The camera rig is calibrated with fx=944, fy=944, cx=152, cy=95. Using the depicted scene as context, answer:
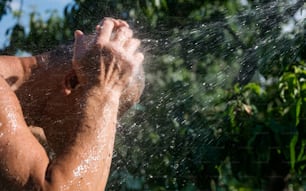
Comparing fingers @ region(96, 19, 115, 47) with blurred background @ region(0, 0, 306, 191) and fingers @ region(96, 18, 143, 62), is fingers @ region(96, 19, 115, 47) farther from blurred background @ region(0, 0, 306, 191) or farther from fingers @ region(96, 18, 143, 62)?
blurred background @ region(0, 0, 306, 191)

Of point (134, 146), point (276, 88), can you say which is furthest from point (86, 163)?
point (276, 88)

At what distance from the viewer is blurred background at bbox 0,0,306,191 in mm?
2992

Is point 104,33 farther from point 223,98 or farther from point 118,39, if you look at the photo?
point 223,98

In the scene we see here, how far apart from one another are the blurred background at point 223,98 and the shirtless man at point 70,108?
0.84 meters

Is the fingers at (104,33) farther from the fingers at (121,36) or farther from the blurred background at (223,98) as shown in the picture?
the blurred background at (223,98)

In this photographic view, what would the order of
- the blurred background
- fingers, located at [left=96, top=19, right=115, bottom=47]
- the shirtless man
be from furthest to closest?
the blurred background → fingers, located at [left=96, top=19, right=115, bottom=47] → the shirtless man

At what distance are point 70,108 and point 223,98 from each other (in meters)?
1.29

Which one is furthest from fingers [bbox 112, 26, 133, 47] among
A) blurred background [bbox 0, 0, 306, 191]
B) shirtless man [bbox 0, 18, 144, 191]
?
blurred background [bbox 0, 0, 306, 191]

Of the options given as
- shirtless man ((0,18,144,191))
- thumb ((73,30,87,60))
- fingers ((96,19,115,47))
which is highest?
fingers ((96,19,115,47))

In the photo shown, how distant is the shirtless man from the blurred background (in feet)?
2.76

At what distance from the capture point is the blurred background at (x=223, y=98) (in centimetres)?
299

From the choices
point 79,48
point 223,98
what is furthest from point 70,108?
point 223,98

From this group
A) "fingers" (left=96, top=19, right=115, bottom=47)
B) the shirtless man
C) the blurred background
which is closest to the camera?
the shirtless man

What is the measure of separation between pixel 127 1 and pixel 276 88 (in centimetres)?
63
